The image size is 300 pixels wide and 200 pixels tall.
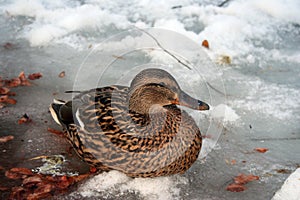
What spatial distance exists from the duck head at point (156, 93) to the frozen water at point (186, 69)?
1.74ft

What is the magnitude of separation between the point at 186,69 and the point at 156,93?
151 cm

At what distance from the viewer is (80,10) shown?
5.89m

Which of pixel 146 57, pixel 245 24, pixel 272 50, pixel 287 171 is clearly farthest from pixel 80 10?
pixel 287 171

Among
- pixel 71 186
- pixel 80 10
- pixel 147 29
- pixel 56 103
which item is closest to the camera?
pixel 71 186

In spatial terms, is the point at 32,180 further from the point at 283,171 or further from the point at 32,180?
the point at 283,171

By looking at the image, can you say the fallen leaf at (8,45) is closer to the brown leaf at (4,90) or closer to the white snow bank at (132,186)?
the brown leaf at (4,90)

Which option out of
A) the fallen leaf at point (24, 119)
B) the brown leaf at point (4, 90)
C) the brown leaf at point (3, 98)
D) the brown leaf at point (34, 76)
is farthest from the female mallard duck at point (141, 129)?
the brown leaf at point (34, 76)

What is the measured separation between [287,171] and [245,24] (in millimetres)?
2599

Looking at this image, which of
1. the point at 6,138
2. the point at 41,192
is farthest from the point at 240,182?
the point at 6,138

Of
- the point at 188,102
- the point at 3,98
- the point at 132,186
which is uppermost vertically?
the point at 188,102

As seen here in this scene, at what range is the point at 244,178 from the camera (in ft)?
11.2

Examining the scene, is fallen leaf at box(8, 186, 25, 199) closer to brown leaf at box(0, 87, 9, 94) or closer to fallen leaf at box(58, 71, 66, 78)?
brown leaf at box(0, 87, 9, 94)

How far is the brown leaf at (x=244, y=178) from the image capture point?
3367 millimetres

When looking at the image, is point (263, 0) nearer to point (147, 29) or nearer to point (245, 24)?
point (245, 24)
